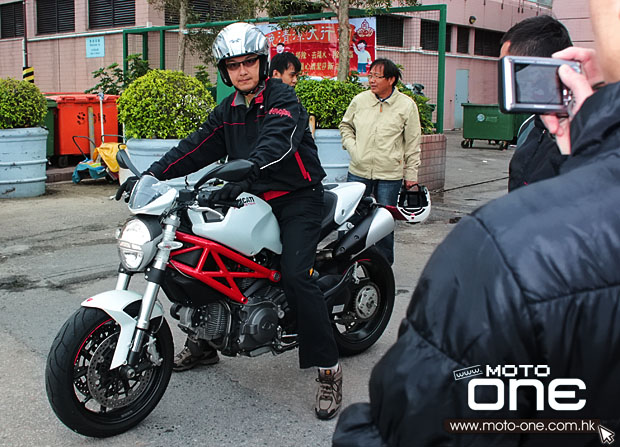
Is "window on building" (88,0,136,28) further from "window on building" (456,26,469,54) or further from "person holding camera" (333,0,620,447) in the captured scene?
"person holding camera" (333,0,620,447)

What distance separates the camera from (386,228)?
454 centimetres

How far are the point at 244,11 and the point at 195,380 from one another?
1054 centimetres

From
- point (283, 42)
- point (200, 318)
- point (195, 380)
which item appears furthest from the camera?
point (283, 42)

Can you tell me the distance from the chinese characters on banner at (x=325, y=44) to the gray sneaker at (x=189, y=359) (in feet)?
23.6

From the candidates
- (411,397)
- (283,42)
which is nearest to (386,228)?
(411,397)

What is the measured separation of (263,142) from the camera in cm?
361

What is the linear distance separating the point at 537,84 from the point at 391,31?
877 inches

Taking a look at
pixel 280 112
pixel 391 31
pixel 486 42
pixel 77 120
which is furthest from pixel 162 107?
pixel 486 42

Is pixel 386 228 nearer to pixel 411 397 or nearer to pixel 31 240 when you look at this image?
pixel 411 397

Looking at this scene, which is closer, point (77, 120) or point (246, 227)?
point (246, 227)

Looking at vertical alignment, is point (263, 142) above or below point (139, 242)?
above

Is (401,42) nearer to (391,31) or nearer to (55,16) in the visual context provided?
(391,31)

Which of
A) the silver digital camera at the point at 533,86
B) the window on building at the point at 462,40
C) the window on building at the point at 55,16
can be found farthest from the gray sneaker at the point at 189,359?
the window on building at the point at 462,40

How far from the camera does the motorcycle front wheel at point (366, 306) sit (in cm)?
454
